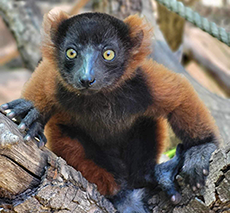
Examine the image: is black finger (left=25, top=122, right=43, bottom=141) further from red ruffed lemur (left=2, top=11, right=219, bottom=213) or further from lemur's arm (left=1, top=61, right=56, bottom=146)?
red ruffed lemur (left=2, top=11, right=219, bottom=213)

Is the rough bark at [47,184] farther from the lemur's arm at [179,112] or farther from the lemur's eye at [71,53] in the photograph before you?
the lemur's eye at [71,53]

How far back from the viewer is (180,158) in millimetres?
2945

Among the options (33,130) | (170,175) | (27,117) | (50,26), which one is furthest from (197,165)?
(50,26)

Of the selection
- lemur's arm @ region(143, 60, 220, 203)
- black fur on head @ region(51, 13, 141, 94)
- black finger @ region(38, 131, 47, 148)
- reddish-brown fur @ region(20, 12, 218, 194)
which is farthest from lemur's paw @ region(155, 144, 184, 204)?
black finger @ region(38, 131, 47, 148)

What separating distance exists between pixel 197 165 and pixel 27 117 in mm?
→ 1329

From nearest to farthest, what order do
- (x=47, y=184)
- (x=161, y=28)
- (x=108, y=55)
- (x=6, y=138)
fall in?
(x=6, y=138)
(x=47, y=184)
(x=108, y=55)
(x=161, y=28)

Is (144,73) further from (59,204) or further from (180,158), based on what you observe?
(59,204)

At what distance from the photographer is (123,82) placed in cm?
313

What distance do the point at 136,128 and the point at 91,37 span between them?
3.11ft

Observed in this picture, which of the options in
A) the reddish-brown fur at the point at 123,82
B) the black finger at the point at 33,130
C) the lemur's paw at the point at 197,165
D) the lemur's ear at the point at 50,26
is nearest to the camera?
the black finger at the point at 33,130

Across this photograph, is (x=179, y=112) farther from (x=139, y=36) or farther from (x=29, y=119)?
(x=29, y=119)

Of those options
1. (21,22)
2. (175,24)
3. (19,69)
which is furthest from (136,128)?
(19,69)

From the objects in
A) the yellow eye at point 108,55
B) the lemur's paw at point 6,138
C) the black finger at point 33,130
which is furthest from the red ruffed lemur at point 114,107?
the lemur's paw at point 6,138

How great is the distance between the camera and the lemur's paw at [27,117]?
2.45 meters
